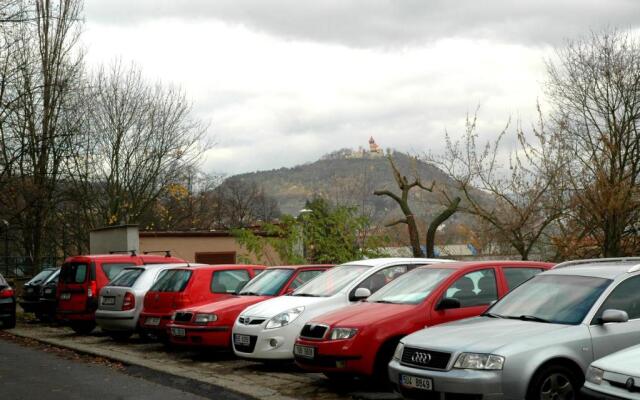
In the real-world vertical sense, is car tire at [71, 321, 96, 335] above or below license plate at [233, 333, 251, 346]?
below

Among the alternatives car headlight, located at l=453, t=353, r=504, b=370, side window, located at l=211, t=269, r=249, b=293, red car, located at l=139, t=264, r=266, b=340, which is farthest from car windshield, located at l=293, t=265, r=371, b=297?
car headlight, located at l=453, t=353, r=504, b=370

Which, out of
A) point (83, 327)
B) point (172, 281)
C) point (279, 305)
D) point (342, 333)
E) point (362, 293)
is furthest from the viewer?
point (83, 327)

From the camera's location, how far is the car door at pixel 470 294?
9672 millimetres

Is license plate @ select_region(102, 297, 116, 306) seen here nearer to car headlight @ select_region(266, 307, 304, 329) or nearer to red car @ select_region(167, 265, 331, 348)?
red car @ select_region(167, 265, 331, 348)

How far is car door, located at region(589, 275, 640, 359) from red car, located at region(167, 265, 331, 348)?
6.08 m

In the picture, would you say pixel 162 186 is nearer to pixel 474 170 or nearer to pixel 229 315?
pixel 474 170

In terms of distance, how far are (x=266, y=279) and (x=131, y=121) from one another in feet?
93.1

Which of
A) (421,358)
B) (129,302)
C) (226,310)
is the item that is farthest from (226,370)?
(421,358)

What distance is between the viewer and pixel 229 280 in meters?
14.9

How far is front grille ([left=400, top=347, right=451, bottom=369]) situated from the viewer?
25.5ft

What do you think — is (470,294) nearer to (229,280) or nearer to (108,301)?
(229,280)

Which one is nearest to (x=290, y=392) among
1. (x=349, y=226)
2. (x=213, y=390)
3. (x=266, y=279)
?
(x=213, y=390)

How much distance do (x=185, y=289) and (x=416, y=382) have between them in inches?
283

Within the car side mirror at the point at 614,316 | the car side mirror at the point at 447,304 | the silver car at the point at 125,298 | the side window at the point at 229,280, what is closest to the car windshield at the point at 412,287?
the car side mirror at the point at 447,304
